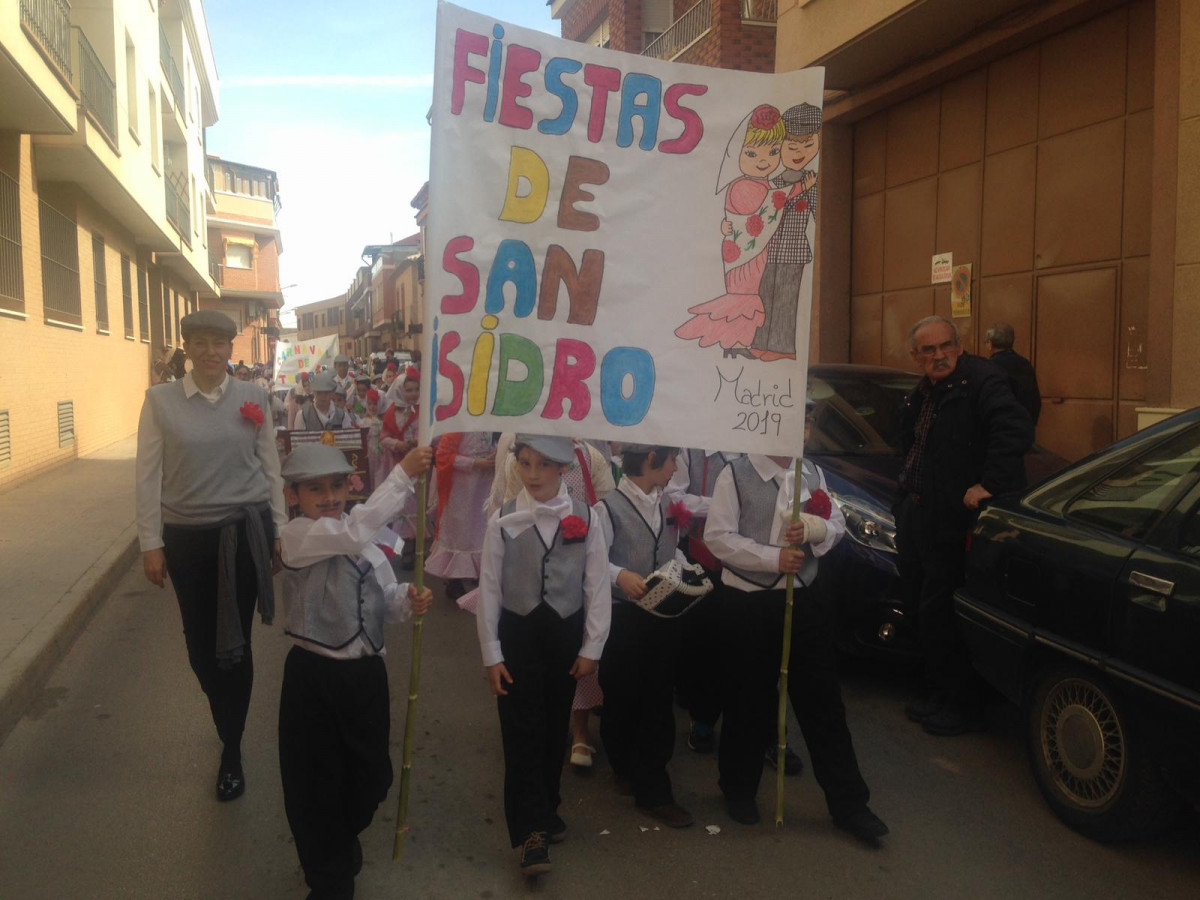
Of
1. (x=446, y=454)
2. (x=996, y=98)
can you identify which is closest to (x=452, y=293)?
(x=446, y=454)

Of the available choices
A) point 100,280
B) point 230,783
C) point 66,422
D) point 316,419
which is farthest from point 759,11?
point 230,783

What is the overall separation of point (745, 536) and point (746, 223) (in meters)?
1.16

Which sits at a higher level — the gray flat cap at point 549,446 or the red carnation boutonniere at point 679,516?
the gray flat cap at point 549,446

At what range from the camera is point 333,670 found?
333 cm

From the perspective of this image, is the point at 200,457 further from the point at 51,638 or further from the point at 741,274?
the point at 51,638

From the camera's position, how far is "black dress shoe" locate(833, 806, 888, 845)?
12.1 feet

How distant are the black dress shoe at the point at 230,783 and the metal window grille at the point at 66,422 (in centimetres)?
1289

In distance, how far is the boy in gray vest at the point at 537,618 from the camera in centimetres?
357

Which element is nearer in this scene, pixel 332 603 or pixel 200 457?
pixel 332 603

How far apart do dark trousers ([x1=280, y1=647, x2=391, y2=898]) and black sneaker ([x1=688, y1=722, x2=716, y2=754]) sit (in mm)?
1753

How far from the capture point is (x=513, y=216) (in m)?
3.51

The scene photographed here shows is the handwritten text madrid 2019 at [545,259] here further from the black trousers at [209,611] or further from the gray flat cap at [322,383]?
the gray flat cap at [322,383]

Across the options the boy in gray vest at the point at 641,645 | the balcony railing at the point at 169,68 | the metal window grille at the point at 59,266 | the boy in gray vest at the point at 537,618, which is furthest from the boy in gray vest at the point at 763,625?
the balcony railing at the point at 169,68

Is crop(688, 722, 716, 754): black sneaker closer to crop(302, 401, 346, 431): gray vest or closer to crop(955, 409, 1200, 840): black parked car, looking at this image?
crop(955, 409, 1200, 840): black parked car
